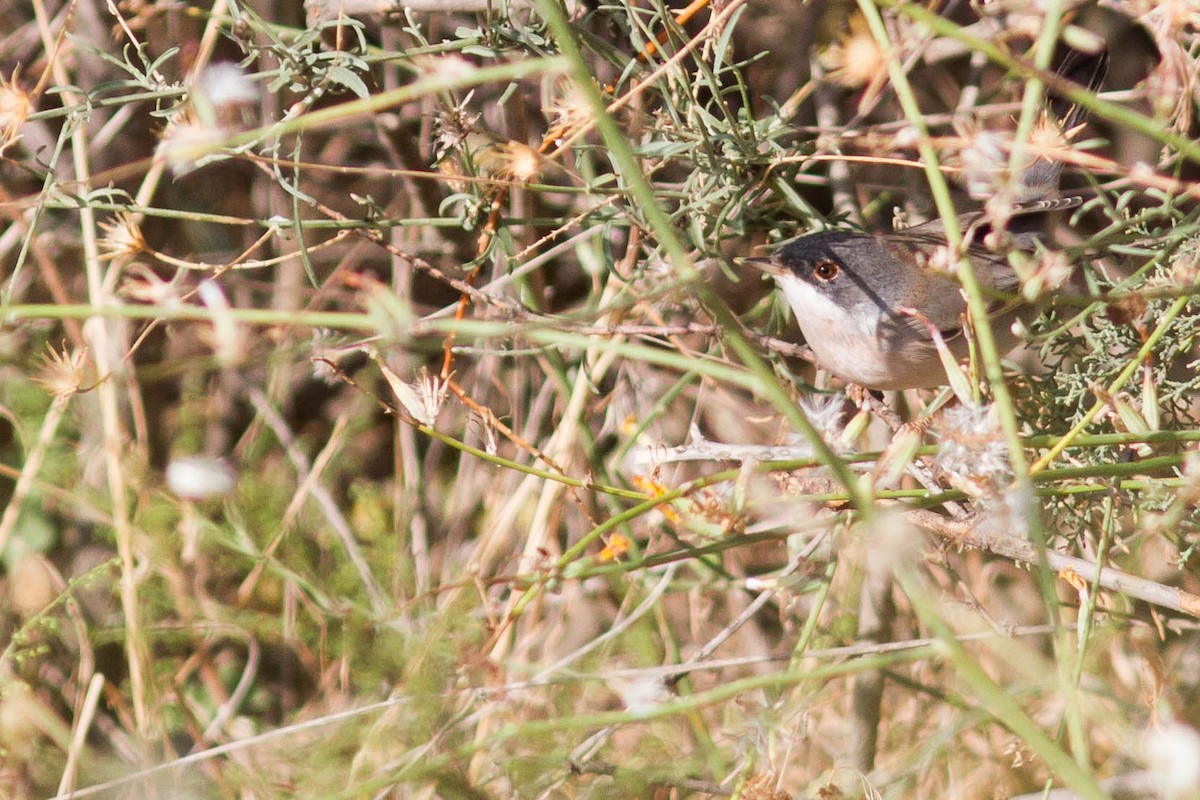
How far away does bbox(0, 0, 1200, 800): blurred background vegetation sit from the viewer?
4.25ft

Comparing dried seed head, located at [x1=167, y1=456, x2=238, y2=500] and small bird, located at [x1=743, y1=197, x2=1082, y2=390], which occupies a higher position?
dried seed head, located at [x1=167, y1=456, x2=238, y2=500]

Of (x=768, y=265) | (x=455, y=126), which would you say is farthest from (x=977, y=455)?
(x=768, y=265)

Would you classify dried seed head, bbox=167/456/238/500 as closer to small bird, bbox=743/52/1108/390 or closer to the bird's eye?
small bird, bbox=743/52/1108/390

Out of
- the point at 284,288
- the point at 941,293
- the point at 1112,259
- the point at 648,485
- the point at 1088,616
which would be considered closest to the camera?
the point at 1088,616

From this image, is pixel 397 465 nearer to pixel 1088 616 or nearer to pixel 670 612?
pixel 670 612

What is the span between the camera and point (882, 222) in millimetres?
2928

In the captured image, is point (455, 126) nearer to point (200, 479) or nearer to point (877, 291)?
point (200, 479)

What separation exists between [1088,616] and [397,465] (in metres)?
1.92

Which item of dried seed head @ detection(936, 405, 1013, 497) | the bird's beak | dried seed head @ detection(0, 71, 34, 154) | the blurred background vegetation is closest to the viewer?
dried seed head @ detection(936, 405, 1013, 497)

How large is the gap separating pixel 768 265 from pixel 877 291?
1.02ft

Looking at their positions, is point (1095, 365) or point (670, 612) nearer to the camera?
point (1095, 365)

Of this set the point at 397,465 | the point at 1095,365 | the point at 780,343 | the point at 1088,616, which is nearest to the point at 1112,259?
the point at 1095,365

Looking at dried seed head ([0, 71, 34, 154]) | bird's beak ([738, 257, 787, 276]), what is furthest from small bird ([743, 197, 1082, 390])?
dried seed head ([0, 71, 34, 154])

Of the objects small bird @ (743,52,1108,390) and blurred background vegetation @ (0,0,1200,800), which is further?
small bird @ (743,52,1108,390)
